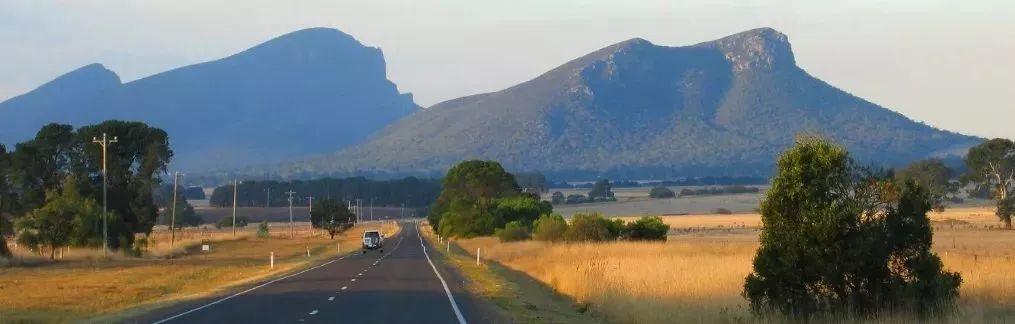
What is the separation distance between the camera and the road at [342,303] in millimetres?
25359

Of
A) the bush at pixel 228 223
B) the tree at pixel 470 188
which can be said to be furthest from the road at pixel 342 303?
the bush at pixel 228 223

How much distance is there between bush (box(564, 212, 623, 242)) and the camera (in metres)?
68.9

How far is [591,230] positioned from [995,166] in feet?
172

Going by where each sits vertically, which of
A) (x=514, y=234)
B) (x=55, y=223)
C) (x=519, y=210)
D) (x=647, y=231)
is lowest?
(x=514, y=234)

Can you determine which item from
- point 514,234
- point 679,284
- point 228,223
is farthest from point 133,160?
point 228,223

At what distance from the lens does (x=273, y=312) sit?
27016mm

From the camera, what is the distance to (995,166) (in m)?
108

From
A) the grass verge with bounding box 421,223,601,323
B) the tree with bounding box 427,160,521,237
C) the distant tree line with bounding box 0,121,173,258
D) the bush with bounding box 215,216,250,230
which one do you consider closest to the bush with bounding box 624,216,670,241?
the grass verge with bounding box 421,223,601,323

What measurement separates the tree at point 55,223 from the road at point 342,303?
119 ft

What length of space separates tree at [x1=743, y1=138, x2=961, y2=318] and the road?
19.7 feet

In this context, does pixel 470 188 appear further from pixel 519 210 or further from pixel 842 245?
pixel 842 245

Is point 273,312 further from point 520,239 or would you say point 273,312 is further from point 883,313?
point 520,239

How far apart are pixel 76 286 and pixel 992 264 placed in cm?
2904

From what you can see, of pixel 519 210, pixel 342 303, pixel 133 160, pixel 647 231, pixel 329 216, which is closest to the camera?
pixel 342 303
